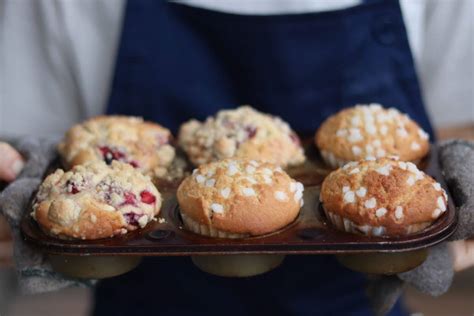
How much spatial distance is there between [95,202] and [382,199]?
1.48 feet

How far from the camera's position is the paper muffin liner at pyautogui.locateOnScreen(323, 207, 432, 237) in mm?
1151

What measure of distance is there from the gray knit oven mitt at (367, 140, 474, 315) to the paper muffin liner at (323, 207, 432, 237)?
0.29ft

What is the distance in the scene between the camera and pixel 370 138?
1.41 m

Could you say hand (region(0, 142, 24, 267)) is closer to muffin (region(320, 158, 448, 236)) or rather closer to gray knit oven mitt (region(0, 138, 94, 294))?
gray knit oven mitt (region(0, 138, 94, 294))

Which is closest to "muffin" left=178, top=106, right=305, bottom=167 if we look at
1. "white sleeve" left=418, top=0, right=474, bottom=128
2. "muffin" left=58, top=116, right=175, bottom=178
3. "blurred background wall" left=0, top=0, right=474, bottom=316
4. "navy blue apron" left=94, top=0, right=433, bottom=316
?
"muffin" left=58, top=116, right=175, bottom=178

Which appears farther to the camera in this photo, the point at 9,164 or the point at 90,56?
the point at 90,56

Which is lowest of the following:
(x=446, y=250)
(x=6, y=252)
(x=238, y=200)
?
(x=6, y=252)

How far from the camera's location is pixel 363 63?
1.65 meters

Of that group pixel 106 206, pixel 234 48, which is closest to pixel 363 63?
pixel 234 48

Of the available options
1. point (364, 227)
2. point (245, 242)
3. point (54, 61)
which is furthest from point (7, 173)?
point (364, 227)

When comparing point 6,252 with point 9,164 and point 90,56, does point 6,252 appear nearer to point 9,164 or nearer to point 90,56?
point 9,164

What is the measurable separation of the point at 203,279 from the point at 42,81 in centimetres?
60

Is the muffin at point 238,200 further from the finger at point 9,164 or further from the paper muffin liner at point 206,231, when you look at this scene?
the finger at point 9,164

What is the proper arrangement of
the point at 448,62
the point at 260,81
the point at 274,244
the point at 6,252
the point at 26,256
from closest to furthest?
the point at 274,244
the point at 26,256
the point at 6,252
the point at 260,81
the point at 448,62
